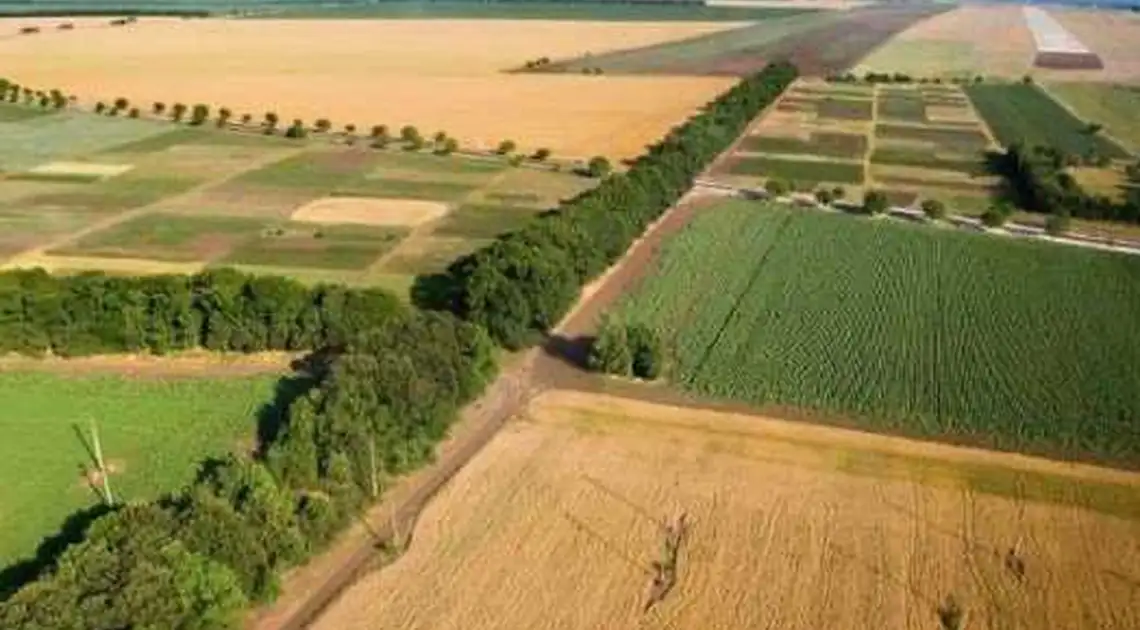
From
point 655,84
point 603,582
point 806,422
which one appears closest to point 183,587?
point 603,582

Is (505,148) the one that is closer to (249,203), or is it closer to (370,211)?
(370,211)

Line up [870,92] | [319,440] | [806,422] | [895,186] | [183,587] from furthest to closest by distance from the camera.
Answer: [870,92] → [895,186] → [806,422] → [319,440] → [183,587]

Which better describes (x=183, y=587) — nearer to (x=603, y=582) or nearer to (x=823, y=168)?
(x=603, y=582)

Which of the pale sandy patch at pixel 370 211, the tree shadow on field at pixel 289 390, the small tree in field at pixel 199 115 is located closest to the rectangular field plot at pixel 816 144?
the pale sandy patch at pixel 370 211

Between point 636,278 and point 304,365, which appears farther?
point 636,278

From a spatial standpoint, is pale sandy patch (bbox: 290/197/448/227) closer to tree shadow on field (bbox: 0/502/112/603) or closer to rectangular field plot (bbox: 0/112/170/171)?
rectangular field plot (bbox: 0/112/170/171)
